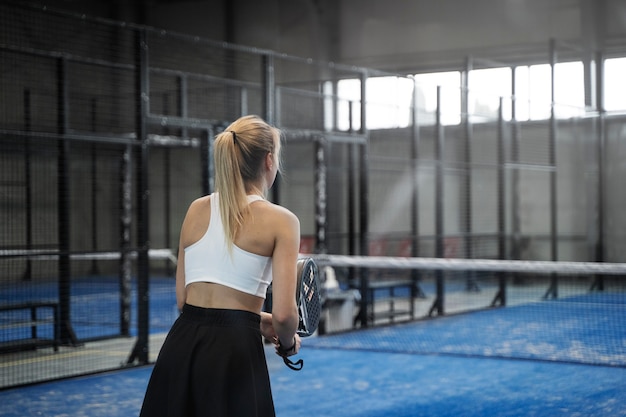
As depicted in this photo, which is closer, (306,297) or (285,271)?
(285,271)

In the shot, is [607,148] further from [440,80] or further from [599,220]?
[440,80]

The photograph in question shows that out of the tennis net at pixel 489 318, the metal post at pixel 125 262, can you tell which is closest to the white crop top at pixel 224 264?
the tennis net at pixel 489 318

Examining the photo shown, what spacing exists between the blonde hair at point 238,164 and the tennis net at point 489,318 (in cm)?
565

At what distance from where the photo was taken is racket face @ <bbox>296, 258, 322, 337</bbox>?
295 centimetres

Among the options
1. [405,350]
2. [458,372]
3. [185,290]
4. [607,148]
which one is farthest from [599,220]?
[185,290]

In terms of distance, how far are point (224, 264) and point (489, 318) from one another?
8993 millimetres

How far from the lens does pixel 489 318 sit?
11.3m

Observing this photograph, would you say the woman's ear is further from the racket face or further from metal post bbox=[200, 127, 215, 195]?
metal post bbox=[200, 127, 215, 195]

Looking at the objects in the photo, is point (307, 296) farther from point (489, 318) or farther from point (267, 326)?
point (489, 318)

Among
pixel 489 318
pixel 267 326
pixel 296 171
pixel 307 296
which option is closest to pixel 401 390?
pixel 307 296

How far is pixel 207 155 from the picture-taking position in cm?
870

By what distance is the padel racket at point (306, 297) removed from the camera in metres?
2.95

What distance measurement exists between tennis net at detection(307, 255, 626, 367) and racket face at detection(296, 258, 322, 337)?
17.4 ft

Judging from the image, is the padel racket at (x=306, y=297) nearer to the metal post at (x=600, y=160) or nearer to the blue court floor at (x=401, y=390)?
the blue court floor at (x=401, y=390)
